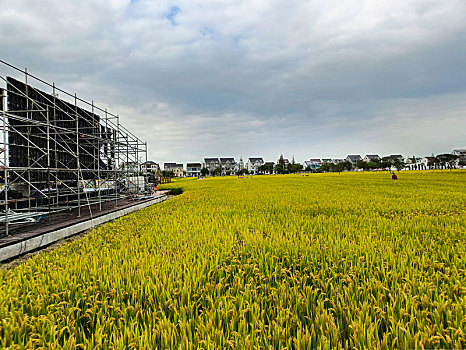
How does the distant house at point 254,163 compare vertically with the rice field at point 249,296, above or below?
above

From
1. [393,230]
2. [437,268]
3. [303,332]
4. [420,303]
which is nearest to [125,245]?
[303,332]

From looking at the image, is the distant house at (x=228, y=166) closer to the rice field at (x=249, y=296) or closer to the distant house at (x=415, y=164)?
the distant house at (x=415, y=164)

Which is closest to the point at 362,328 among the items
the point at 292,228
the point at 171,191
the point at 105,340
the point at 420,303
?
the point at 420,303

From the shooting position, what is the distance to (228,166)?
4454 inches

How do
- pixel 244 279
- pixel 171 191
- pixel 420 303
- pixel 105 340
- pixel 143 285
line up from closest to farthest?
pixel 105 340
pixel 420 303
pixel 143 285
pixel 244 279
pixel 171 191

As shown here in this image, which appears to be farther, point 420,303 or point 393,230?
point 393,230

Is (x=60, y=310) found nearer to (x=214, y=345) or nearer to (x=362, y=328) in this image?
(x=214, y=345)

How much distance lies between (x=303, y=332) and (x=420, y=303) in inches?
44.4

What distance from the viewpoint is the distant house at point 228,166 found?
10934cm

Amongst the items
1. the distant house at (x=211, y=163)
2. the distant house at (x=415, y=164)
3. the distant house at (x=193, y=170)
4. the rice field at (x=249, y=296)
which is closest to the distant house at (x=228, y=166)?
the distant house at (x=211, y=163)

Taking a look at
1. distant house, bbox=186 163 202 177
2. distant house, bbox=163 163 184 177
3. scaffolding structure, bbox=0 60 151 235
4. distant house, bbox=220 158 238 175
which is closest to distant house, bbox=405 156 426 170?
distant house, bbox=220 158 238 175

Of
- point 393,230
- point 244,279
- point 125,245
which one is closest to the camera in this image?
point 244,279

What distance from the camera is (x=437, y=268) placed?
2859 mm

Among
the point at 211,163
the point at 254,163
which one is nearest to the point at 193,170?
the point at 211,163
